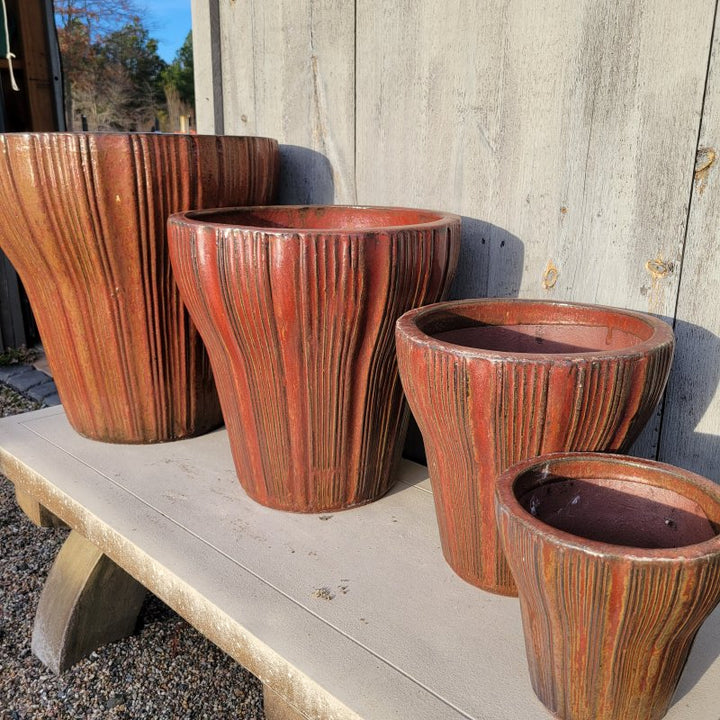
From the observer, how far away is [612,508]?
78 cm

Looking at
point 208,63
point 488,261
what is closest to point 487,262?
point 488,261

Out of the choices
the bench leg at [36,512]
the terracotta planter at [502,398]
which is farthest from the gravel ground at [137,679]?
the terracotta planter at [502,398]

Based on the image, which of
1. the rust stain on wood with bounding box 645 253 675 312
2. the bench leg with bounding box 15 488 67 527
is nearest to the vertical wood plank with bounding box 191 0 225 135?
the bench leg with bounding box 15 488 67 527

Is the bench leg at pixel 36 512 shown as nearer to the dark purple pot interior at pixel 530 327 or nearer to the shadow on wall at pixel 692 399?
the dark purple pot interior at pixel 530 327

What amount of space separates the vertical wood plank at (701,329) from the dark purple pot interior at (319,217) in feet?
1.59

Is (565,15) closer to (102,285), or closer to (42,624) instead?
(102,285)

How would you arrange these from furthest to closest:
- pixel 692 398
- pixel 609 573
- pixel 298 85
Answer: pixel 298 85 → pixel 692 398 → pixel 609 573

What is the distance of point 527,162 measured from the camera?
1.20 metres

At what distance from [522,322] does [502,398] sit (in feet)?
1.01

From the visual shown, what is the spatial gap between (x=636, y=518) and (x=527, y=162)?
0.66 meters

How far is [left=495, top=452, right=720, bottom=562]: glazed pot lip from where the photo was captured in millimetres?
599

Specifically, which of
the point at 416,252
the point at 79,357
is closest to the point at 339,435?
the point at 416,252

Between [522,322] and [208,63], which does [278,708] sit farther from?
[208,63]

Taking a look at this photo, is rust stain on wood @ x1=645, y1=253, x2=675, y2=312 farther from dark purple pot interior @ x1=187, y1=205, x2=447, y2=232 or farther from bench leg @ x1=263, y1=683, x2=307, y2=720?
bench leg @ x1=263, y1=683, x2=307, y2=720
